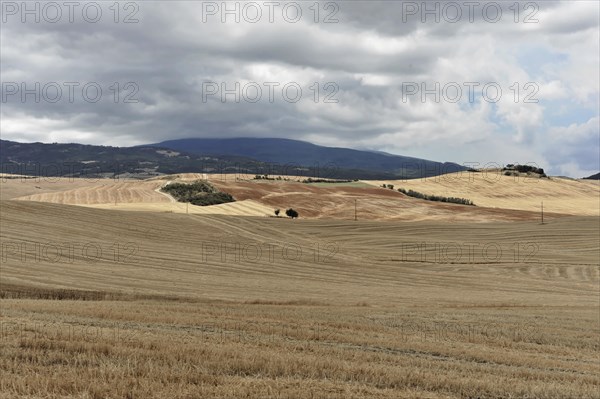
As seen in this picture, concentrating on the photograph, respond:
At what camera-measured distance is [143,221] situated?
66.8 m

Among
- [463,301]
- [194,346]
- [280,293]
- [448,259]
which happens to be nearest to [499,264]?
[448,259]

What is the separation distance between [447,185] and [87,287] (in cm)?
9403

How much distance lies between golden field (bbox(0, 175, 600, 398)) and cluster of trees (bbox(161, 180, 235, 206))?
3.23 meters

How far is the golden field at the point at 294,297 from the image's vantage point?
10352 millimetres

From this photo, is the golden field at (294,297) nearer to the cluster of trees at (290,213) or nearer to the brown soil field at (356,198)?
the brown soil field at (356,198)

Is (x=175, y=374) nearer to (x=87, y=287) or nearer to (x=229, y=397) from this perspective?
(x=229, y=397)

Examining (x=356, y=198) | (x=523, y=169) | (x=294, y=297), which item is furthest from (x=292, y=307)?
(x=523, y=169)

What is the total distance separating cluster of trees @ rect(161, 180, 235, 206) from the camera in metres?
90.3

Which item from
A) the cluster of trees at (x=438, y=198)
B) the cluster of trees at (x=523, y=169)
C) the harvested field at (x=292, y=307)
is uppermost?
the cluster of trees at (x=523, y=169)

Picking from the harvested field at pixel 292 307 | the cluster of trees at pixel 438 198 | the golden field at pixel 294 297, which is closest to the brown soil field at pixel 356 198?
the golden field at pixel 294 297

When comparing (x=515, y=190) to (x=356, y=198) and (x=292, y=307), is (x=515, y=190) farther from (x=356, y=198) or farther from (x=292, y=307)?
(x=292, y=307)

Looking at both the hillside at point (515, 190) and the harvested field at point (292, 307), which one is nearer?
the harvested field at point (292, 307)

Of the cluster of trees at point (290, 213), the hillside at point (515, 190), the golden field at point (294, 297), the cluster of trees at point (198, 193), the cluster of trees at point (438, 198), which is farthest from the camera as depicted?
the hillside at point (515, 190)

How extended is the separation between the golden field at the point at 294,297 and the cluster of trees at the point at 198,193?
3.23 m
